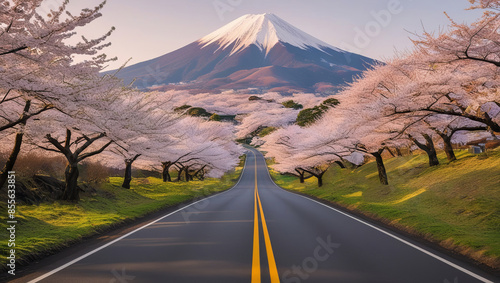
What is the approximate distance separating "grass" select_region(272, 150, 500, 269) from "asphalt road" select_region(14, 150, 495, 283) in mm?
1246

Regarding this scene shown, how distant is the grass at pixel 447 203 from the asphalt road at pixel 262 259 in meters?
1.25

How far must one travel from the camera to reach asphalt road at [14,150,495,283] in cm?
630

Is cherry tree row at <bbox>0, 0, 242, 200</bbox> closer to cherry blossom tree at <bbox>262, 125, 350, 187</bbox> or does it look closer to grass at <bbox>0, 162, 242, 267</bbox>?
grass at <bbox>0, 162, 242, 267</bbox>

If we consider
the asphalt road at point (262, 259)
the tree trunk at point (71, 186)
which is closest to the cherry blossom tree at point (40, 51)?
the asphalt road at point (262, 259)

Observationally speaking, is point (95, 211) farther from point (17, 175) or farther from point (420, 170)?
point (420, 170)

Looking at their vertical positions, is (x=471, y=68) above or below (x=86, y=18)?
below

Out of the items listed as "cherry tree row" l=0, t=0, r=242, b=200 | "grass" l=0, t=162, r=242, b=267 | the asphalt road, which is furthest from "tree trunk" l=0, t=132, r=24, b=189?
the asphalt road

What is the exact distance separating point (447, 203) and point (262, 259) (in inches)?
505

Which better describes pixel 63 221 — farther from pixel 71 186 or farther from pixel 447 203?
pixel 447 203

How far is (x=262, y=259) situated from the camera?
7.50 metres

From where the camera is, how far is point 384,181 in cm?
2925

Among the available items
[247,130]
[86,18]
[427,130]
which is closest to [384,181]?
[427,130]

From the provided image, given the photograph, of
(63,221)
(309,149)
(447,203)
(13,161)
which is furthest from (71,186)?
(309,149)

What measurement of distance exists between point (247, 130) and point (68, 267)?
126 meters
